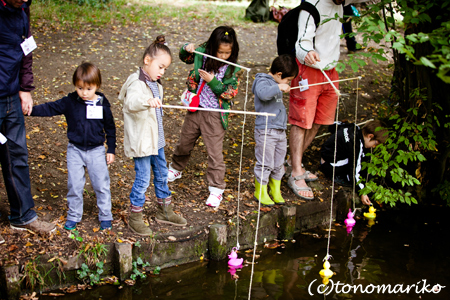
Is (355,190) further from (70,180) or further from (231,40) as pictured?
(70,180)

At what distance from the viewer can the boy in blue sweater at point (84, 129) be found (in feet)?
10.8

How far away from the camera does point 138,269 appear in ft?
12.0

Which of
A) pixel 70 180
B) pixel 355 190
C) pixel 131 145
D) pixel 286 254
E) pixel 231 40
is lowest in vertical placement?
pixel 286 254

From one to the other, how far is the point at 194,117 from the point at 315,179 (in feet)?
5.90

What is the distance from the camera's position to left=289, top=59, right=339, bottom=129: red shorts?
447 cm

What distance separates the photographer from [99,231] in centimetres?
367

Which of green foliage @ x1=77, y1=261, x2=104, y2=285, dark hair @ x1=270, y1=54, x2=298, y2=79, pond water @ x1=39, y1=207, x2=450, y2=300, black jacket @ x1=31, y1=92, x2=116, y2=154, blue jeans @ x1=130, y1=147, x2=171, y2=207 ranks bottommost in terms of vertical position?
pond water @ x1=39, y1=207, x2=450, y2=300

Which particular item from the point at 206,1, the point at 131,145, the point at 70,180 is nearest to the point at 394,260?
the point at 131,145

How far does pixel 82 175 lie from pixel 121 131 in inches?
83.5

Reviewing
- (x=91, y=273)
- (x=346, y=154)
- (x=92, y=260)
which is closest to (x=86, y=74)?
(x=92, y=260)

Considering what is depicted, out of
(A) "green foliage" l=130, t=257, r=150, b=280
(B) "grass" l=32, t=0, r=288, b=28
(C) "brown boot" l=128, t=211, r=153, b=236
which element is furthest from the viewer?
(B) "grass" l=32, t=0, r=288, b=28

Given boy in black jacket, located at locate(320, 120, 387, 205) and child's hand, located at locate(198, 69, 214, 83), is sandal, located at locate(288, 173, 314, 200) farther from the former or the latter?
child's hand, located at locate(198, 69, 214, 83)

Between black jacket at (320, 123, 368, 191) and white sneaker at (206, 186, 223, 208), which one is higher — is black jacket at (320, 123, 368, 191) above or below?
above

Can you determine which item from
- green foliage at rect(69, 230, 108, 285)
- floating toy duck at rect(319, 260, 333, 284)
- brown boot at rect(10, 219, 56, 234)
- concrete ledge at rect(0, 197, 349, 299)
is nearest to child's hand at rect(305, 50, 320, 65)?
concrete ledge at rect(0, 197, 349, 299)
